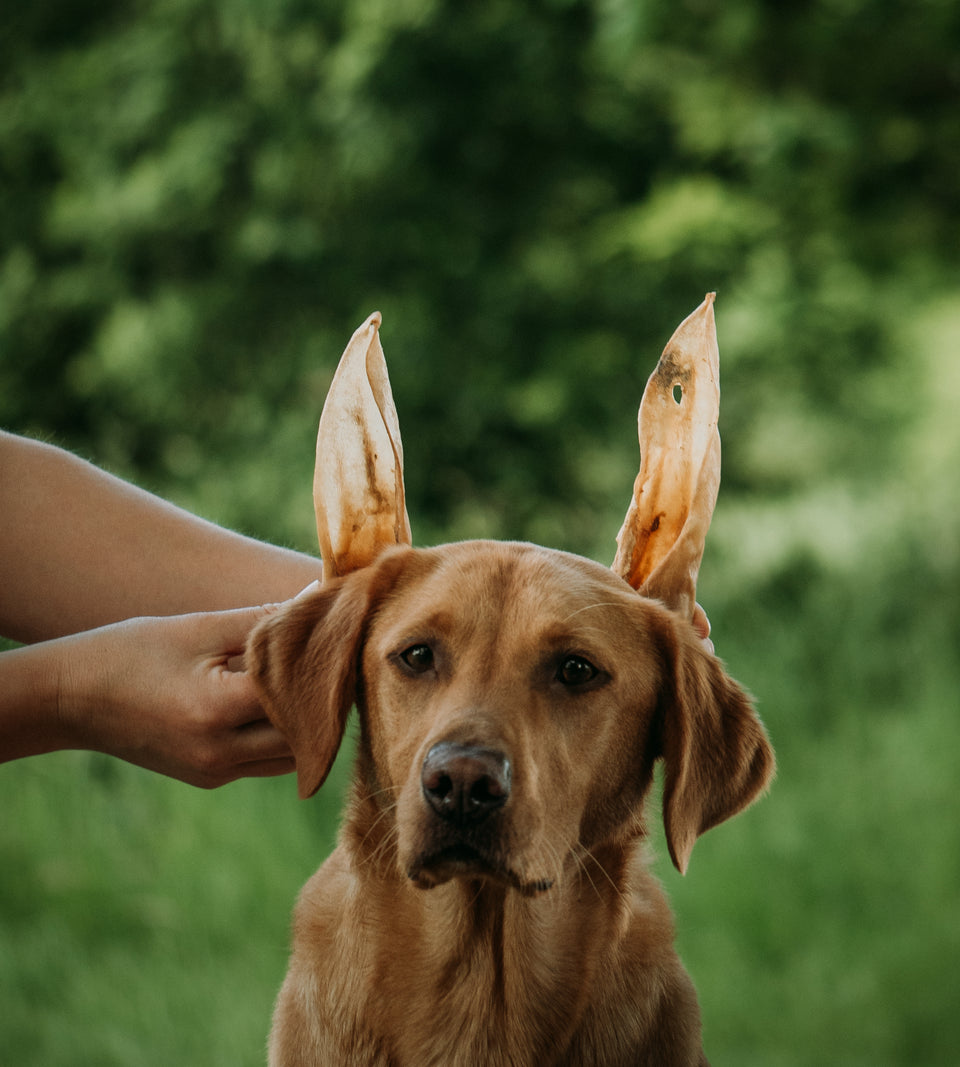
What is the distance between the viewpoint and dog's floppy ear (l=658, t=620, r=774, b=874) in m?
1.89

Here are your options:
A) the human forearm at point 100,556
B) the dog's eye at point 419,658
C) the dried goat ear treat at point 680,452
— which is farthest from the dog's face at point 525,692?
the human forearm at point 100,556

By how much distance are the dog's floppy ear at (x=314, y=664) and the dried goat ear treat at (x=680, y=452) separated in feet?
1.49

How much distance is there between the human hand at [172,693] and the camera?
184 cm

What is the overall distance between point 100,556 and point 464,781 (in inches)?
33.8

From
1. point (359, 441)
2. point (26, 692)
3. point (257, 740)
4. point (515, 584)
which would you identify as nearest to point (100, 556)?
point (26, 692)

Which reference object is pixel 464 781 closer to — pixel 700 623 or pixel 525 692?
pixel 525 692

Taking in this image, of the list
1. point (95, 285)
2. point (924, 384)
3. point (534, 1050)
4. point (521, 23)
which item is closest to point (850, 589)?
point (924, 384)

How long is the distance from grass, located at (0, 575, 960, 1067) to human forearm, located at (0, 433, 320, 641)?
2629mm

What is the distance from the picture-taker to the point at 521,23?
664 centimetres

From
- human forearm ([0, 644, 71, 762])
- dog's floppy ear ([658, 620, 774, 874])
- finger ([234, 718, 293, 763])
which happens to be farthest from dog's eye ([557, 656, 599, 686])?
human forearm ([0, 644, 71, 762])

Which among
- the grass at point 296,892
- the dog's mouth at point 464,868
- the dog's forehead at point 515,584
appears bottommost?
the grass at point 296,892

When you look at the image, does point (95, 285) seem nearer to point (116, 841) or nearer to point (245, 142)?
point (245, 142)

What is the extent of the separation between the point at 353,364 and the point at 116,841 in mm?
4042

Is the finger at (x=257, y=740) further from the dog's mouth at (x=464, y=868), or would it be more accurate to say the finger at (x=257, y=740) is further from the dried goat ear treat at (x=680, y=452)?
the dried goat ear treat at (x=680, y=452)
